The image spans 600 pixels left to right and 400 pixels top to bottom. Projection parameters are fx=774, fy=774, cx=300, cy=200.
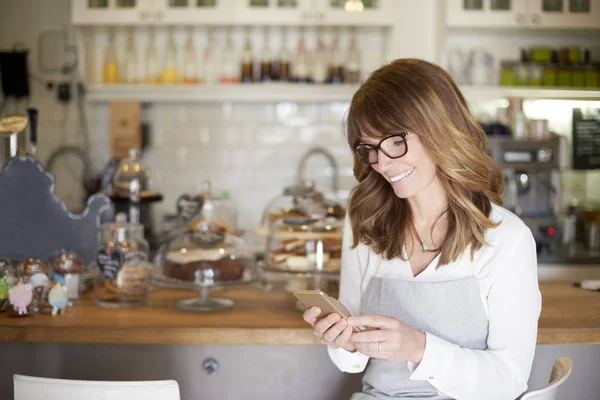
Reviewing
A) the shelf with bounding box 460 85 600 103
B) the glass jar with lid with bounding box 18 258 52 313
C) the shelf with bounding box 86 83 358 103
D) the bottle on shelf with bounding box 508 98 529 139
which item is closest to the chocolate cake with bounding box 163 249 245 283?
the glass jar with lid with bounding box 18 258 52 313

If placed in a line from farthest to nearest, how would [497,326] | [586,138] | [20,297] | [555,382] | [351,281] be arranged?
1. [586,138]
2. [20,297]
3. [351,281]
4. [497,326]
5. [555,382]

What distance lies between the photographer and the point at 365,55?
5.50m

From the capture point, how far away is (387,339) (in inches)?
70.6

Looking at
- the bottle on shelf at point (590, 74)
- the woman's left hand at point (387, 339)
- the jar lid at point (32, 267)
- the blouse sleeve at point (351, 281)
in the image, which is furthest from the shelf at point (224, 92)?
the woman's left hand at point (387, 339)

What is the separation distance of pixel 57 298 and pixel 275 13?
310 cm

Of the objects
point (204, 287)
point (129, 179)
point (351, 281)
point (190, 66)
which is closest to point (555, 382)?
point (351, 281)

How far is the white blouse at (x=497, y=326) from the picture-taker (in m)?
1.86

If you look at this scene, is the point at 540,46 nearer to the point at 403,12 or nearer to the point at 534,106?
the point at 534,106

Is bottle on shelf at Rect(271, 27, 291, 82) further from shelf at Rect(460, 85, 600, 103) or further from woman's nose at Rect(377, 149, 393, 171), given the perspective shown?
woman's nose at Rect(377, 149, 393, 171)

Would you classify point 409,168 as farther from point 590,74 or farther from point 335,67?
point 590,74

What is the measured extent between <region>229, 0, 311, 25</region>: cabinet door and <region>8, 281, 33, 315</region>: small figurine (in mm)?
Result: 3052

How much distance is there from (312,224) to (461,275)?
0.87m

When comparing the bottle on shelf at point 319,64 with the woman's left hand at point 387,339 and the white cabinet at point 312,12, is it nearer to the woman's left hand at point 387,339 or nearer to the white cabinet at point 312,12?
the white cabinet at point 312,12

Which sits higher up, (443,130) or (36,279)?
(443,130)
